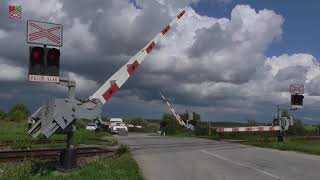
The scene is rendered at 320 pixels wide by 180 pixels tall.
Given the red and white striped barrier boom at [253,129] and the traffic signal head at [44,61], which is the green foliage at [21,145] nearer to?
the traffic signal head at [44,61]

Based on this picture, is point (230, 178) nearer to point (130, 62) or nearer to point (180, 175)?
point (180, 175)

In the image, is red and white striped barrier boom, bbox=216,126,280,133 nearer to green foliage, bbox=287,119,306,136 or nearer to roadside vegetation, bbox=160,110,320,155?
roadside vegetation, bbox=160,110,320,155

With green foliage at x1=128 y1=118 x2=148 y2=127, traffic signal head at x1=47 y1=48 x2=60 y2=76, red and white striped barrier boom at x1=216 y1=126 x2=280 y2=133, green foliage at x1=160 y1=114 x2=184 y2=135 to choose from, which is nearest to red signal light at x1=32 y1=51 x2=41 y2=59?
traffic signal head at x1=47 y1=48 x2=60 y2=76

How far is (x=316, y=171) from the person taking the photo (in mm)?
18594

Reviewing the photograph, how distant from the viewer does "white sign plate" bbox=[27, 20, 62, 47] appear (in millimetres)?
14781

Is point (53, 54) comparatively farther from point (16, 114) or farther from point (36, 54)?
point (16, 114)

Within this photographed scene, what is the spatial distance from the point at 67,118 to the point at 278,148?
1891 centimetres

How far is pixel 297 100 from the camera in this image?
35.3 meters

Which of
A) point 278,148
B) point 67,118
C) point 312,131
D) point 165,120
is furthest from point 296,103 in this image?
point 165,120

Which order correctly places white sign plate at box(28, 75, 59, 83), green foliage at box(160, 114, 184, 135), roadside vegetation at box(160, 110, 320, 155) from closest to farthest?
white sign plate at box(28, 75, 59, 83)
roadside vegetation at box(160, 110, 320, 155)
green foliage at box(160, 114, 184, 135)

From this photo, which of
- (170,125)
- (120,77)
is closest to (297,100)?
(120,77)

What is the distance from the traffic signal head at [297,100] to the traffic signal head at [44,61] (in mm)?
23212

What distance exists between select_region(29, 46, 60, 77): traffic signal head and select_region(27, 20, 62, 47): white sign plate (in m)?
0.26

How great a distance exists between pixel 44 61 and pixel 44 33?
77 cm
